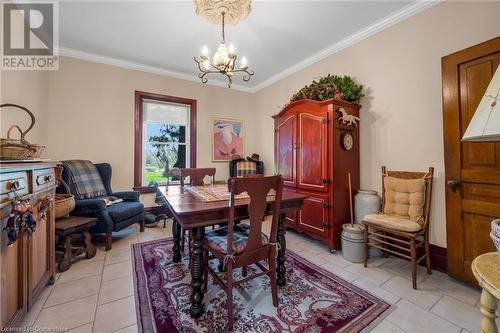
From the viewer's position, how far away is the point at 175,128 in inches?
166

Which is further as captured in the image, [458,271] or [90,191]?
[90,191]

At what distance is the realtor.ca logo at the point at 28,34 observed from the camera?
2.07m

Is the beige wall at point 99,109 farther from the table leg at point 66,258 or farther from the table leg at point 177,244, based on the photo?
the table leg at point 177,244

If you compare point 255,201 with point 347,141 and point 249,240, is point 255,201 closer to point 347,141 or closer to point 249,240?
point 249,240

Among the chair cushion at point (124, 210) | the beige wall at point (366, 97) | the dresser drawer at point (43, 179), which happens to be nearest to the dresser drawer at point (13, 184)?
the dresser drawer at point (43, 179)

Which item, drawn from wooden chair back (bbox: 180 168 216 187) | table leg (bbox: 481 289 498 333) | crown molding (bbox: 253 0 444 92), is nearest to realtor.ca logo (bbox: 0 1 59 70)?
wooden chair back (bbox: 180 168 216 187)

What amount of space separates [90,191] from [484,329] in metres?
3.79

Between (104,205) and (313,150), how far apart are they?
2714 mm

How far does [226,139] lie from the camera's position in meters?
4.61

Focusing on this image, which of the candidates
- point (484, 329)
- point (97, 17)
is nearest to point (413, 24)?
point (484, 329)

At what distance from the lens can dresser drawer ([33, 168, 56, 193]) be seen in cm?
147

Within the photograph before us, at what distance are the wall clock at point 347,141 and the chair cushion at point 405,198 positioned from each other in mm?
553

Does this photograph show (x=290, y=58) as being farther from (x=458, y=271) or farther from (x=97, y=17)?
(x=458, y=271)

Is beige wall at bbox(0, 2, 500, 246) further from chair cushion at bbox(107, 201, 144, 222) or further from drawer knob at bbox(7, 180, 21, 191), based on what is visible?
drawer knob at bbox(7, 180, 21, 191)
